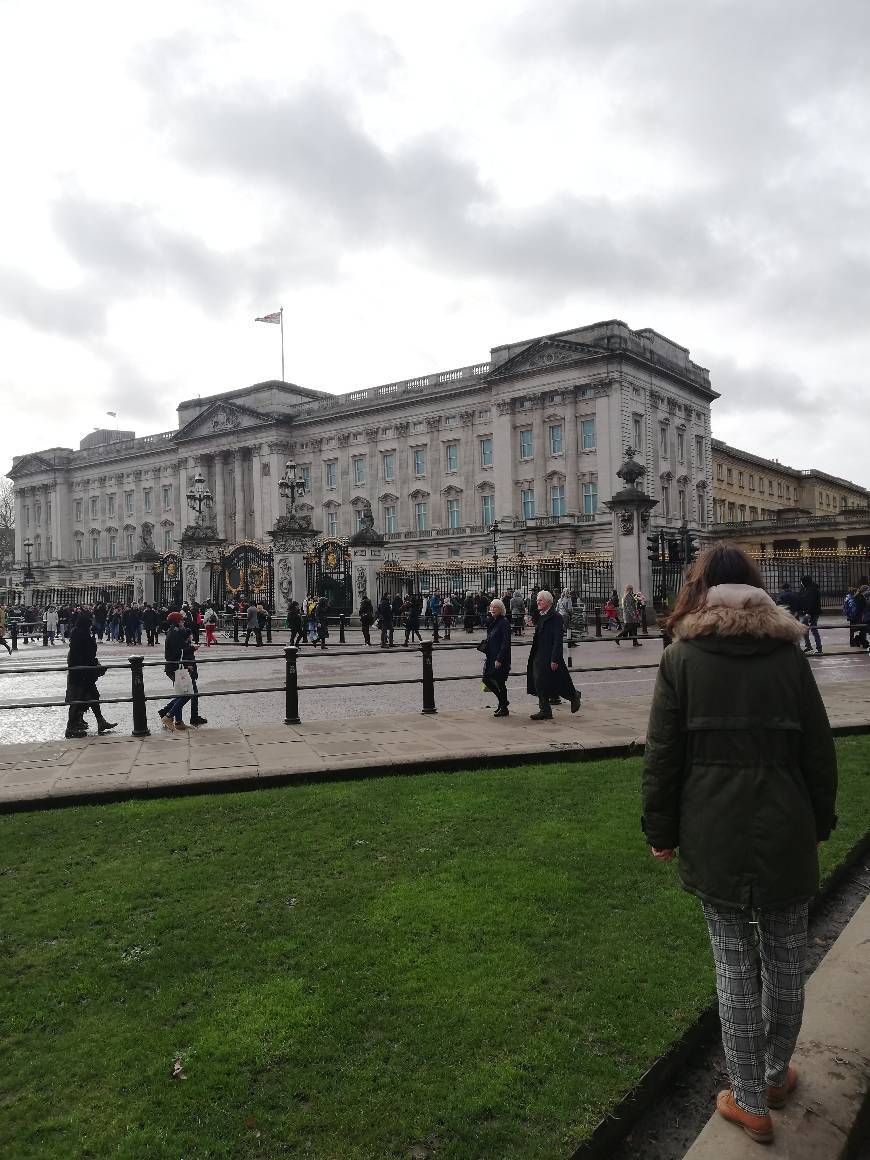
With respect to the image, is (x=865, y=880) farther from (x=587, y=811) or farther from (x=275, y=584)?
(x=275, y=584)

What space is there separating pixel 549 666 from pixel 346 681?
695 centimetres

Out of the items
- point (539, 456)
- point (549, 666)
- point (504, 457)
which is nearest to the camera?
point (549, 666)

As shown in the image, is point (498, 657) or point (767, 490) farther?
point (767, 490)

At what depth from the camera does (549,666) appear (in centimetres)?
994

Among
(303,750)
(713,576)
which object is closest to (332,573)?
(303,750)

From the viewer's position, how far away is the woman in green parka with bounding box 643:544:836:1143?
2.71m

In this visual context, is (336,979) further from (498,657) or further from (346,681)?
(346,681)

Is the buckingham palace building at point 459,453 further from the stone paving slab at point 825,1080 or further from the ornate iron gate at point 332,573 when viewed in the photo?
the stone paving slab at point 825,1080

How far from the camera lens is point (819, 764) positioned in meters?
2.80

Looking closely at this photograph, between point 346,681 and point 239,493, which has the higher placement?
point 239,493

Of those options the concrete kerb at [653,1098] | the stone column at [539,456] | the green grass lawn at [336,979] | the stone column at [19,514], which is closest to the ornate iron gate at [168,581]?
the stone column at [539,456]

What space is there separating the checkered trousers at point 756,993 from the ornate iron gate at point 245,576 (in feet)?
118

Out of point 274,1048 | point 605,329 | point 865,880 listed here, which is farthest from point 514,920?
point 605,329

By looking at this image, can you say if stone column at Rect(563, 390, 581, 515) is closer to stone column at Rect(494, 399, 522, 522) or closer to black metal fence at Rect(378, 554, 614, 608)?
stone column at Rect(494, 399, 522, 522)
